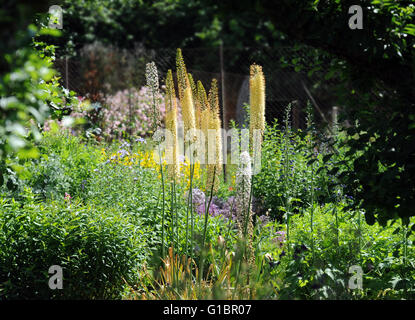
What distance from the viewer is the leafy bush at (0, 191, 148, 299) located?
123 inches

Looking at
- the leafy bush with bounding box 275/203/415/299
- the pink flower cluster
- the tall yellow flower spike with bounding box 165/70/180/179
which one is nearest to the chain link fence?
the pink flower cluster

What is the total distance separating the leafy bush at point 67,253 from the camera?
123 inches

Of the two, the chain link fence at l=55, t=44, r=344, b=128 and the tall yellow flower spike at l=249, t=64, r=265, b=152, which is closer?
the tall yellow flower spike at l=249, t=64, r=265, b=152

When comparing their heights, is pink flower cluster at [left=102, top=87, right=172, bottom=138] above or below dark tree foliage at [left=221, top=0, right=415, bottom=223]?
above

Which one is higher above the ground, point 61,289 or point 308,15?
point 308,15

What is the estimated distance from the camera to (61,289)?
10.4ft

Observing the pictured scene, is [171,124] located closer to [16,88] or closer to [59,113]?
[59,113]

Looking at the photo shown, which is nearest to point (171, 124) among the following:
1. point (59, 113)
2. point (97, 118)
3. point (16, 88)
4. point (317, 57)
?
point (59, 113)

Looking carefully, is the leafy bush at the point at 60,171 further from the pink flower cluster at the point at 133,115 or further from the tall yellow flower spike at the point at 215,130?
the pink flower cluster at the point at 133,115

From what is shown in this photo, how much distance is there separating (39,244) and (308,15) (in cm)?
227

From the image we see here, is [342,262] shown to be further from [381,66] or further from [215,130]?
[381,66]

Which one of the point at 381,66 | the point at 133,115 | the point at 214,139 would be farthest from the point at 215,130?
the point at 133,115

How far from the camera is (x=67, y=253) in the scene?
3146 mm

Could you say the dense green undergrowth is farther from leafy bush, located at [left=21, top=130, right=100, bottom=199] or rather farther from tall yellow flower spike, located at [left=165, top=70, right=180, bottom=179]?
leafy bush, located at [left=21, top=130, right=100, bottom=199]
